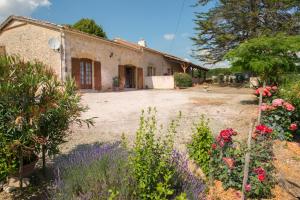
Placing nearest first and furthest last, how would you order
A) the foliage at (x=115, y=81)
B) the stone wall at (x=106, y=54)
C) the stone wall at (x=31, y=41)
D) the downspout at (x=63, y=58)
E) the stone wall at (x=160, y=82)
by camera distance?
1. the downspout at (x=63, y=58)
2. the stone wall at (x=31, y=41)
3. the stone wall at (x=106, y=54)
4. the foliage at (x=115, y=81)
5. the stone wall at (x=160, y=82)

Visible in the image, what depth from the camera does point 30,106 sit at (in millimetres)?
3500

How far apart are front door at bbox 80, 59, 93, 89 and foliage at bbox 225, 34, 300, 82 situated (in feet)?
33.0

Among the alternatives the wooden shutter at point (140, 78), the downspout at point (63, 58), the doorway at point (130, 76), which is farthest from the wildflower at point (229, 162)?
the wooden shutter at point (140, 78)

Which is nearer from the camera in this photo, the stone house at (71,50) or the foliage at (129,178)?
the foliage at (129,178)

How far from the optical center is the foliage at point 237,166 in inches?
153

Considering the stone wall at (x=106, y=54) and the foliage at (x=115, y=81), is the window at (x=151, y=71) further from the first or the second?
the foliage at (x=115, y=81)

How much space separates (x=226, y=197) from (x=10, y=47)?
57.4ft

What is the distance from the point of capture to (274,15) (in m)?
24.7

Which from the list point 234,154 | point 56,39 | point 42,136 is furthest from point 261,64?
point 56,39

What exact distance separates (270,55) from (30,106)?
860 centimetres

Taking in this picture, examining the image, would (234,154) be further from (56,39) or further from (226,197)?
(56,39)

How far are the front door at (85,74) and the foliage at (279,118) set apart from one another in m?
13.4

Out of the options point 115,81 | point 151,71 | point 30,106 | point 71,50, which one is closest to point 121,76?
point 115,81

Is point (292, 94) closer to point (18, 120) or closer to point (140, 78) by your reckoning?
point (18, 120)
